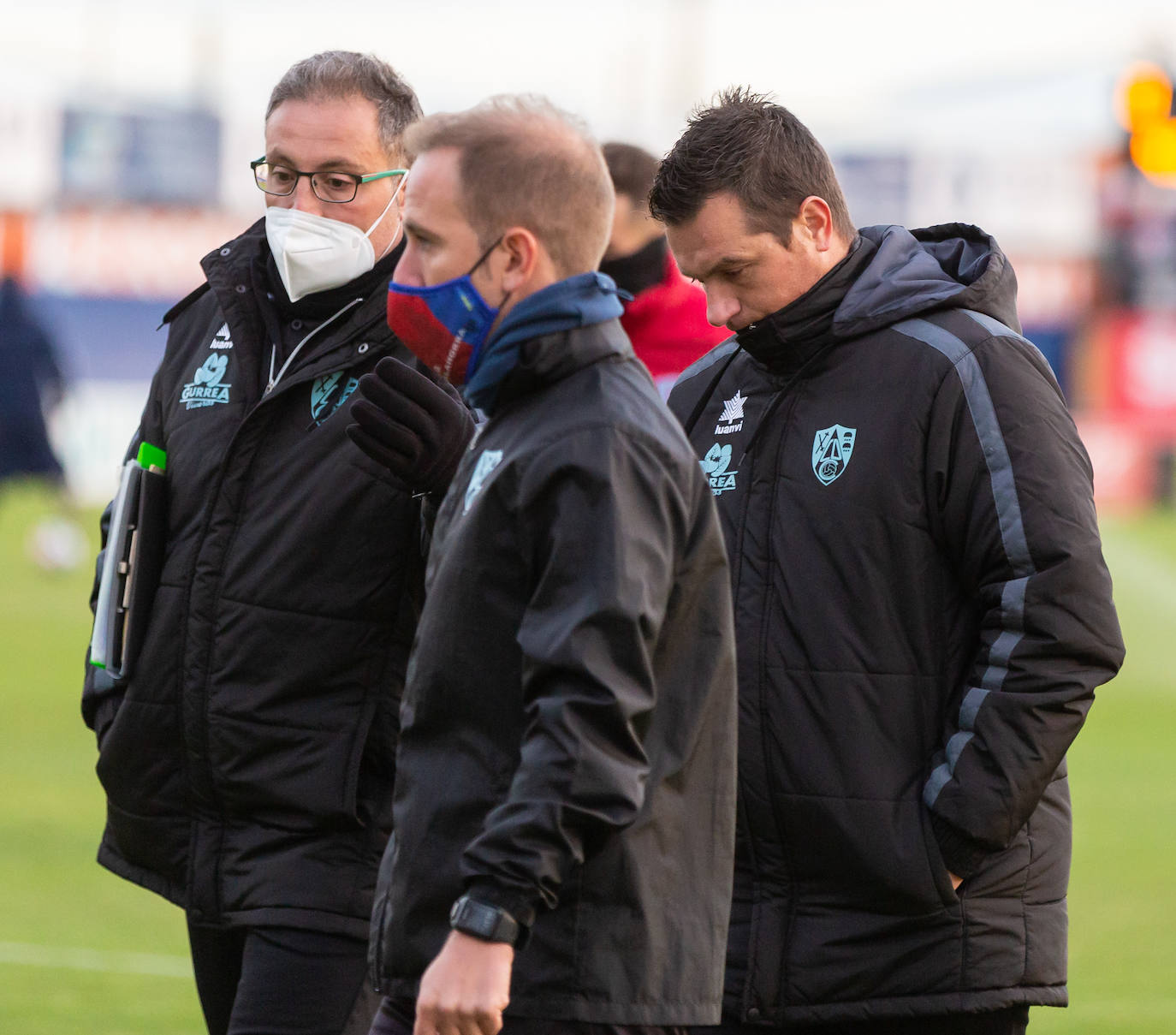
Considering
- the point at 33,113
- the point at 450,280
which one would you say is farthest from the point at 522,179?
the point at 33,113

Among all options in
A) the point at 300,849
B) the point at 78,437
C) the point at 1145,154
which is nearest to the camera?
the point at 300,849

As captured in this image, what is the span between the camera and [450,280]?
2529 mm

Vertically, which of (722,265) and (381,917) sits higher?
(722,265)

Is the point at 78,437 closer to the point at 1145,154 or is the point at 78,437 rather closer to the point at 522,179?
the point at 1145,154

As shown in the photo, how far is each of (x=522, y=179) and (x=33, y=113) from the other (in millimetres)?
26952

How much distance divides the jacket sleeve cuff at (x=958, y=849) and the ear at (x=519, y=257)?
3.93 ft

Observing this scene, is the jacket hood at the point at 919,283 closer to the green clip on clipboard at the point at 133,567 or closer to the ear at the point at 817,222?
the ear at the point at 817,222

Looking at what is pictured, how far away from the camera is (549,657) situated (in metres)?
2.30

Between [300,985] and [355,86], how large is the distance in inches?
64.4

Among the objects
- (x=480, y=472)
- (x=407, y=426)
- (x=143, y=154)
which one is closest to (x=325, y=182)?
(x=407, y=426)

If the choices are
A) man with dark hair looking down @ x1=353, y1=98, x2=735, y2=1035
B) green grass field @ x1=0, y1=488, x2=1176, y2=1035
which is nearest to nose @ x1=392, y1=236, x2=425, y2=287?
man with dark hair looking down @ x1=353, y1=98, x2=735, y2=1035

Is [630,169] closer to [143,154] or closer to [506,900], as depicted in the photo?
[506,900]

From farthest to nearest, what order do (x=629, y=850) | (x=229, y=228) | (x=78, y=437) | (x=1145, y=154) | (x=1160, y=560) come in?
1. (x=229, y=228)
2. (x=78, y=437)
3. (x=1160, y=560)
4. (x=1145, y=154)
5. (x=629, y=850)

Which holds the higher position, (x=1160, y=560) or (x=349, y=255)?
(x=349, y=255)
